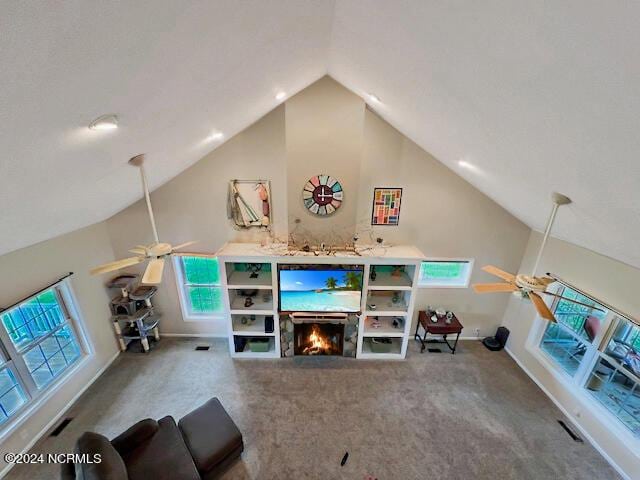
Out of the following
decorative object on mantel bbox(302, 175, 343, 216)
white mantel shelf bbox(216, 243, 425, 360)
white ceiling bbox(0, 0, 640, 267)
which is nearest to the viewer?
white ceiling bbox(0, 0, 640, 267)

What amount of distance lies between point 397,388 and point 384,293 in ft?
5.14

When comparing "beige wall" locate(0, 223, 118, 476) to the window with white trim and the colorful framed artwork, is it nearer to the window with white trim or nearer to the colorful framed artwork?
the colorful framed artwork

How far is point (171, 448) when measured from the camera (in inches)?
122

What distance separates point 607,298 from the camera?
11.6 feet

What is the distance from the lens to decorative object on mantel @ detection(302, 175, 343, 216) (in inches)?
168

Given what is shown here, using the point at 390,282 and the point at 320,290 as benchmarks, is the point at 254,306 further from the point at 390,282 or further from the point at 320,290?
the point at 390,282

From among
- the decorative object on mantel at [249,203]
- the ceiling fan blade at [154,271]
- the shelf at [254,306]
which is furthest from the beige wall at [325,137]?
the ceiling fan blade at [154,271]

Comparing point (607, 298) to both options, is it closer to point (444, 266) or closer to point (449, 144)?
point (444, 266)

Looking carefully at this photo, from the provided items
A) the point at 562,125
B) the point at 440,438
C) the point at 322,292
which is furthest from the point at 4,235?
the point at 440,438

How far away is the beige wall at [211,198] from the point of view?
4340 millimetres

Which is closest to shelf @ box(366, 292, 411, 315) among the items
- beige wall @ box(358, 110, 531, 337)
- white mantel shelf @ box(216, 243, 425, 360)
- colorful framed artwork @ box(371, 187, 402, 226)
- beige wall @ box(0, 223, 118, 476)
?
white mantel shelf @ box(216, 243, 425, 360)

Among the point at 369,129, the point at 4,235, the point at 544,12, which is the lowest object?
the point at 4,235

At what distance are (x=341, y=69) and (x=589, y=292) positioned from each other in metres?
4.35

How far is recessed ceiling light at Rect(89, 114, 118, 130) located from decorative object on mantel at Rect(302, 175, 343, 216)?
9.00 feet
